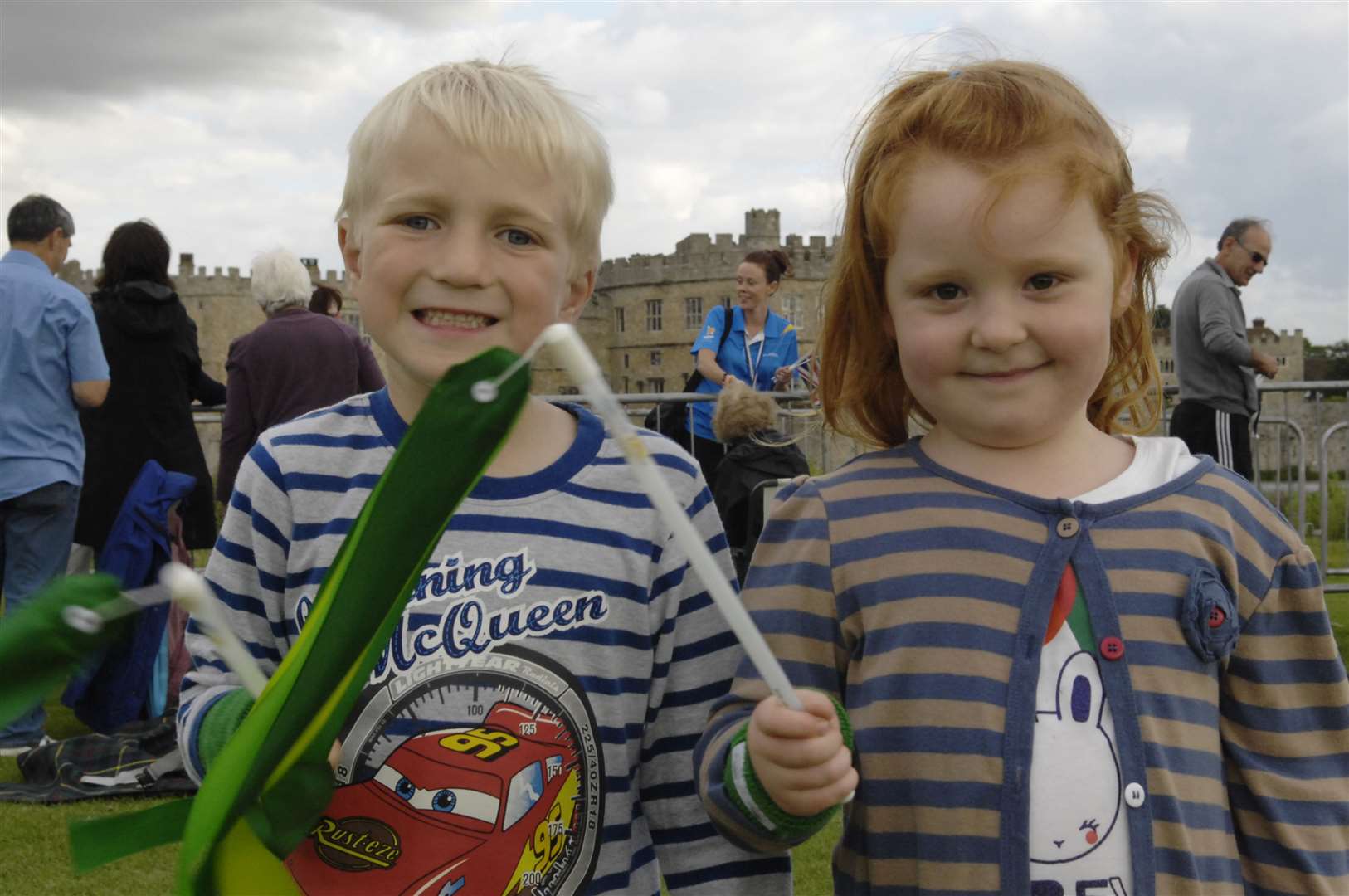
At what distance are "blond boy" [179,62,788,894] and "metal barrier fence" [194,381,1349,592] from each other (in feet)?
18.1

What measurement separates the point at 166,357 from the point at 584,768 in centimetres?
397

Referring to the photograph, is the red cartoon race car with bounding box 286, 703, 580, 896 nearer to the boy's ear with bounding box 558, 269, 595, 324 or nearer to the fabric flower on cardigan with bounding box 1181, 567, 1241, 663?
the boy's ear with bounding box 558, 269, 595, 324

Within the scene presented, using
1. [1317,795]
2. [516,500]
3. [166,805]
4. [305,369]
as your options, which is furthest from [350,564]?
[305,369]

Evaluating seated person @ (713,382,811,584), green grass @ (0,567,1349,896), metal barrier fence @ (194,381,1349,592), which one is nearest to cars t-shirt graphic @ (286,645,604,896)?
green grass @ (0,567,1349,896)

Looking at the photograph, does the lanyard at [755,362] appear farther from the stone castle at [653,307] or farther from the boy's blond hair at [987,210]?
the stone castle at [653,307]

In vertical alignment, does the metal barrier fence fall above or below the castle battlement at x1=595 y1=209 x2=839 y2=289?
below

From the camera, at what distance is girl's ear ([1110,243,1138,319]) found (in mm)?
1439

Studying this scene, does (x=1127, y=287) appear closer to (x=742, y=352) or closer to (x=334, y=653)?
(x=334, y=653)

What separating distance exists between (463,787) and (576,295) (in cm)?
54

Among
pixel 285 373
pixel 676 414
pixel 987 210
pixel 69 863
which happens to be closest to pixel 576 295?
pixel 987 210

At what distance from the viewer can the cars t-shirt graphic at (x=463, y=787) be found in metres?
1.24

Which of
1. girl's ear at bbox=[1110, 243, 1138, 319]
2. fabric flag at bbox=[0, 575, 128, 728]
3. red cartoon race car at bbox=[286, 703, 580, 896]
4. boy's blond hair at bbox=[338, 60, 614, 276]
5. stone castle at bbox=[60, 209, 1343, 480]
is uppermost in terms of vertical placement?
stone castle at bbox=[60, 209, 1343, 480]

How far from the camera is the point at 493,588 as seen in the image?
1314 millimetres

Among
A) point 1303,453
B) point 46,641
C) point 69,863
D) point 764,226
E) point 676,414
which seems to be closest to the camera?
point 46,641
